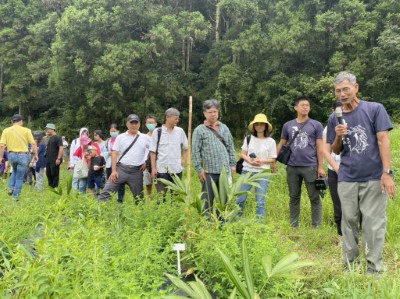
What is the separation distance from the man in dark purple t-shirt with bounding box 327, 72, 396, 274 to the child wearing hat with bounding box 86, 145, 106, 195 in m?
4.70

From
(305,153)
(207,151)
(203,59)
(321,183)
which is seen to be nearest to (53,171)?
(207,151)

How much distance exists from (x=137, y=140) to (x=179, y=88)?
1782cm

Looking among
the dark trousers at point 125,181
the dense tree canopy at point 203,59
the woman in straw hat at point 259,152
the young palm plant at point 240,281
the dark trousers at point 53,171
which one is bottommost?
the dark trousers at point 53,171

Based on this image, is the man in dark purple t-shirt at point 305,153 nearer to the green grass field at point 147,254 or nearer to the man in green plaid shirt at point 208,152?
the green grass field at point 147,254

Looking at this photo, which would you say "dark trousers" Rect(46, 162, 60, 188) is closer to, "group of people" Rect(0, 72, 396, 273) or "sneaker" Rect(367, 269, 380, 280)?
"group of people" Rect(0, 72, 396, 273)

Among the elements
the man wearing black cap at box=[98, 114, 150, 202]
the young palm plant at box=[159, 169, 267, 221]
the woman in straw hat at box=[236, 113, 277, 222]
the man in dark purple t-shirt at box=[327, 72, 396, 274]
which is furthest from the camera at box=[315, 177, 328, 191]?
the man wearing black cap at box=[98, 114, 150, 202]

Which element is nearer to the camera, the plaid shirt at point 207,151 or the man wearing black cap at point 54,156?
the plaid shirt at point 207,151

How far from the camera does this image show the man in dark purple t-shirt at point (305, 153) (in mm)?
4507

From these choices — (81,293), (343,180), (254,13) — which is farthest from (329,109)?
(81,293)

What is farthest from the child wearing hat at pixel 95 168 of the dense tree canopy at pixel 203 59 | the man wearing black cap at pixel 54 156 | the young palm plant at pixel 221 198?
the dense tree canopy at pixel 203 59

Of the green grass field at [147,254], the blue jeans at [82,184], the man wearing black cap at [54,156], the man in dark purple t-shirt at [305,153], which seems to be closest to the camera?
the green grass field at [147,254]

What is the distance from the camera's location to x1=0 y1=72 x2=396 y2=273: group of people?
305 centimetres

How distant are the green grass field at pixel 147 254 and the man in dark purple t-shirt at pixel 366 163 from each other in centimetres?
29

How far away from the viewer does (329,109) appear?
20.4 m
